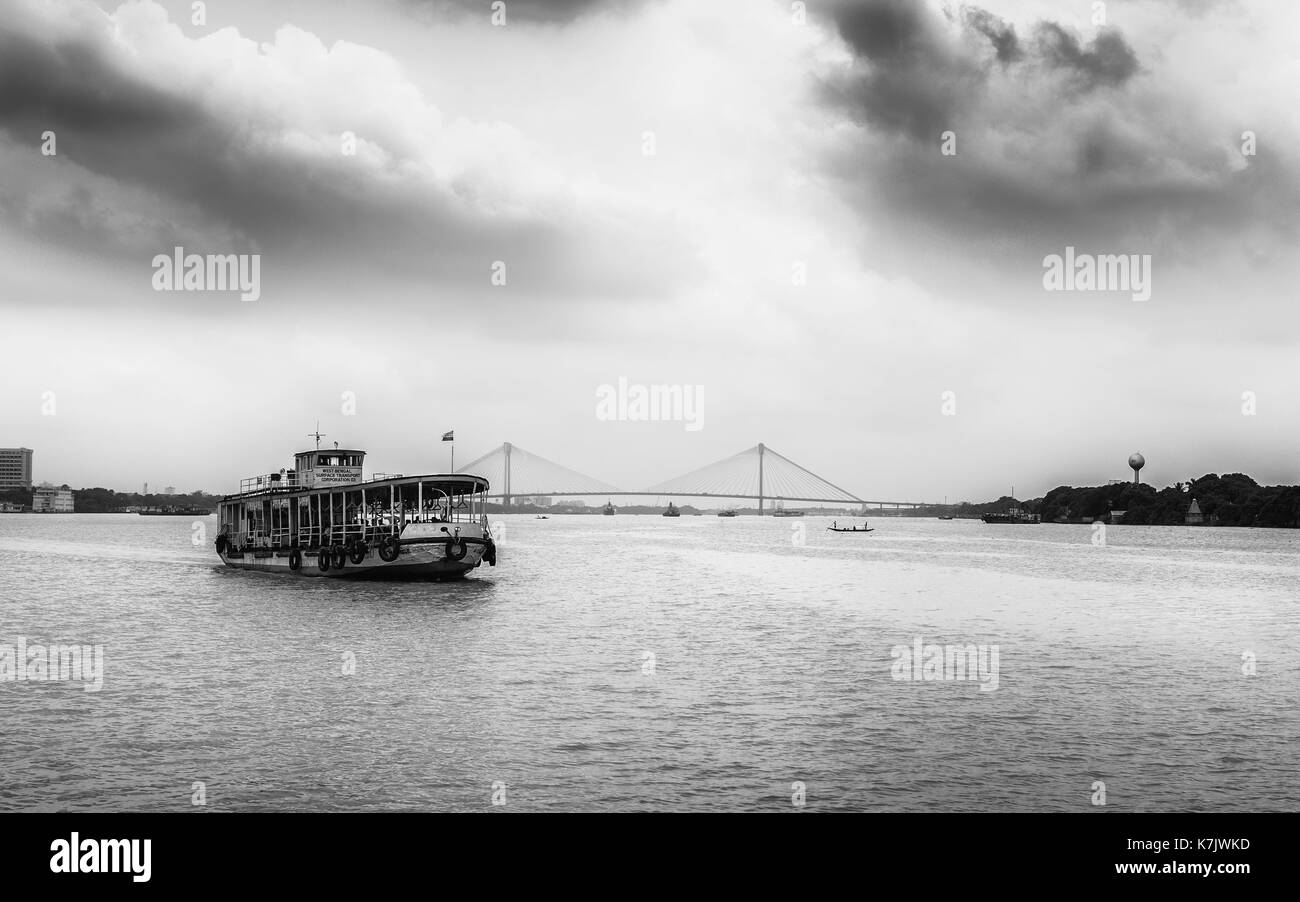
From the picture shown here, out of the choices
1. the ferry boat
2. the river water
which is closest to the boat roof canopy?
the ferry boat

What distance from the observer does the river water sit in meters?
16.9

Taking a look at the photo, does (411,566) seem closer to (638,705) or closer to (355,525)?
(355,525)

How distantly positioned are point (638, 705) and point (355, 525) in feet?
127

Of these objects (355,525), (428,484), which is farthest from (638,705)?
(355,525)

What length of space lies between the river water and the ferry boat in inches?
100

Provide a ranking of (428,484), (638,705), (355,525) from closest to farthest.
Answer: (638,705) → (428,484) → (355,525)

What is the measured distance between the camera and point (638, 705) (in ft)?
78.2

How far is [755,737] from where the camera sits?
20.5m

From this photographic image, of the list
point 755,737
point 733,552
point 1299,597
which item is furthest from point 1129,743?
point 733,552

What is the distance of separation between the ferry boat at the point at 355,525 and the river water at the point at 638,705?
2.54 m

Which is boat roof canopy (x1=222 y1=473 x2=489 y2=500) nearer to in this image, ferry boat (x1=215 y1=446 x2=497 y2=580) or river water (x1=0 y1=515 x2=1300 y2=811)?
ferry boat (x1=215 y1=446 x2=497 y2=580)

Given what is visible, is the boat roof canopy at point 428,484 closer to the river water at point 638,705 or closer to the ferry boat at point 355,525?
the ferry boat at point 355,525

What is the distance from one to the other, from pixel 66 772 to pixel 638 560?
3021 inches

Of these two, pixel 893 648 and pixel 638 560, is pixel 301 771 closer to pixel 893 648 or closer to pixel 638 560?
pixel 893 648
